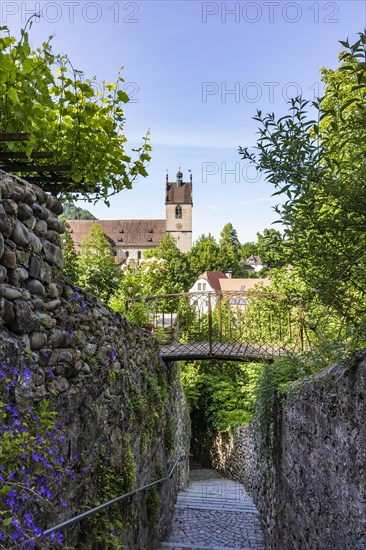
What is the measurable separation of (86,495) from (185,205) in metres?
59.1

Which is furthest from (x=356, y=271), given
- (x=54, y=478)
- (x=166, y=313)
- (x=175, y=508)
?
(x=175, y=508)

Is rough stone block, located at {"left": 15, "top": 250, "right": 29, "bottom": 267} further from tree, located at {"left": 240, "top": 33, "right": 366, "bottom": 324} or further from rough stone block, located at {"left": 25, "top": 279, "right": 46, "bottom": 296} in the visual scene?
tree, located at {"left": 240, "top": 33, "right": 366, "bottom": 324}

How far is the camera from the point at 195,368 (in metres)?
15.7

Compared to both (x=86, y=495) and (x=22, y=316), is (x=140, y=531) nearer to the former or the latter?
(x=86, y=495)

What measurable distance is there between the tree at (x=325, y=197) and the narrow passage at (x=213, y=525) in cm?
452

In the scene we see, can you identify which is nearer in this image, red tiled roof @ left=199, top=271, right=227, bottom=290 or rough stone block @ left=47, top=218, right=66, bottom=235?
rough stone block @ left=47, top=218, right=66, bottom=235

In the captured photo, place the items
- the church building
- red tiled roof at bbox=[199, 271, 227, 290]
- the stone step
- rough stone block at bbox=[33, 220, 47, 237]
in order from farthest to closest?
the church building → red tiled roof at bbox=[199, 271, 227, 290] → the stone step → rough stone block at bbox=[33, 220, 47, 237]

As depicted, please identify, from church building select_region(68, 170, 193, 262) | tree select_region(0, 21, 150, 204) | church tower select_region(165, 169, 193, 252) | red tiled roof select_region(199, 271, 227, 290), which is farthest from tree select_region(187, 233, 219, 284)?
tree select_region(0, 21, 150, 204)

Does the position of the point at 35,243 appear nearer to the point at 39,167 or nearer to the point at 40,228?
the point at 40,228

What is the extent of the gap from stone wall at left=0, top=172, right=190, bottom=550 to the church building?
5295cm

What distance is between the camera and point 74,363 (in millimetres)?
2965

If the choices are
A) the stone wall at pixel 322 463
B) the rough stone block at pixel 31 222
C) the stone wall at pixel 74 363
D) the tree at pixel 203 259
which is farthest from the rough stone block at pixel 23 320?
the tree at pixel 203 259

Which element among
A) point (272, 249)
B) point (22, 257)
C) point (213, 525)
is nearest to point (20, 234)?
point (22, 257)

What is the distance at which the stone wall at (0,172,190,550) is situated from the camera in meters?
2.32
